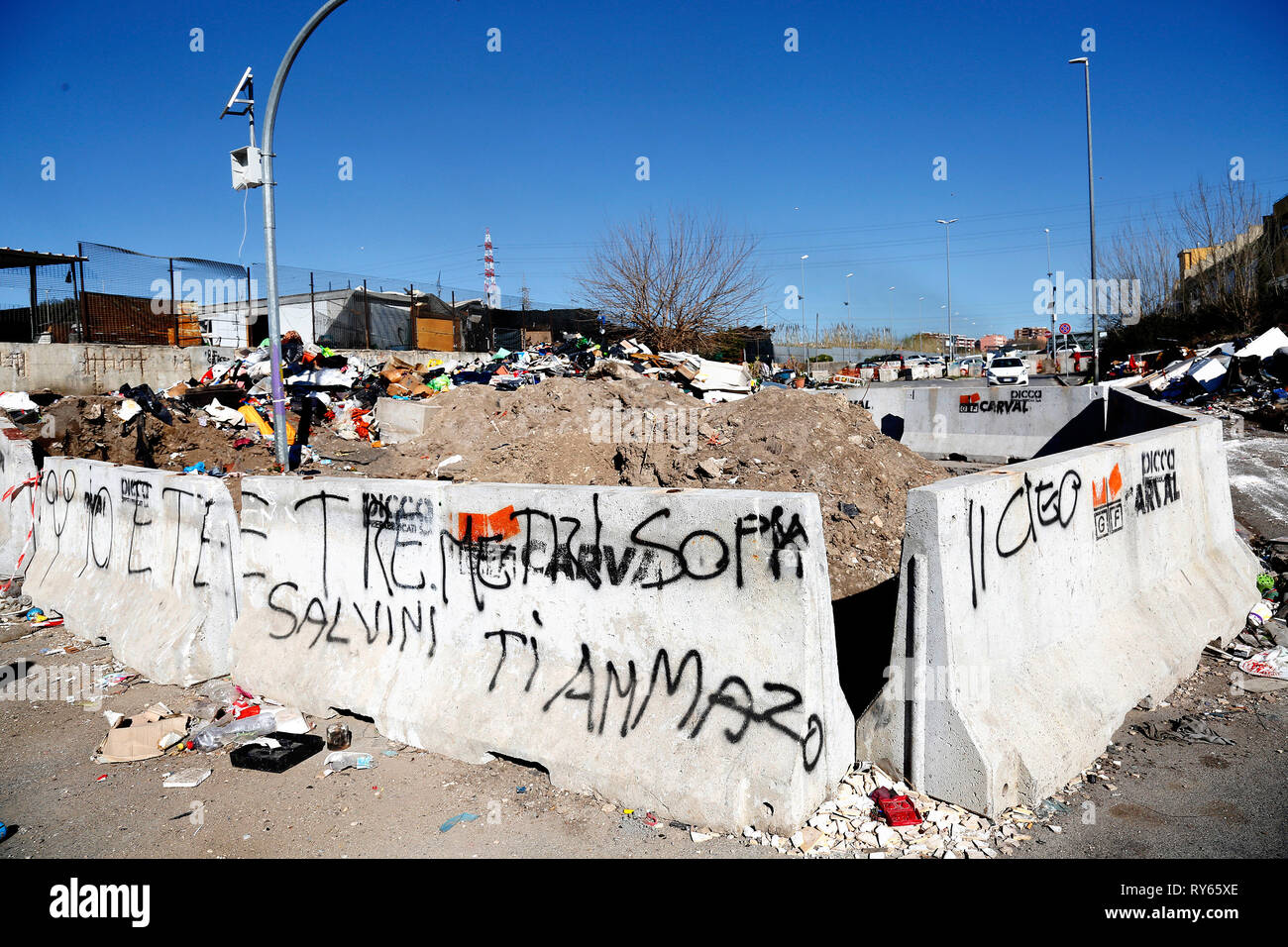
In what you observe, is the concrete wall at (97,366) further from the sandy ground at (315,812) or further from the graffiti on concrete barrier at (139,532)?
the sandy ground at (315,812)

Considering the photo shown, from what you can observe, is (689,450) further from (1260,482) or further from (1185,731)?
(1260,482)

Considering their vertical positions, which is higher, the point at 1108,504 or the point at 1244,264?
the point at 1244,264

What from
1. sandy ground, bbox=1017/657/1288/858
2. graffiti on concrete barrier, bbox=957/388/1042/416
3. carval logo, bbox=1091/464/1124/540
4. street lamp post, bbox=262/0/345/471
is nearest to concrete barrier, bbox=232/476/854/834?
sandy ground, bbox=1017/657/1288/858

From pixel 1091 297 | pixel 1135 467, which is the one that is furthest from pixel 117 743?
pixel 1091 297

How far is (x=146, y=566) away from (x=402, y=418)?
10.3 meters

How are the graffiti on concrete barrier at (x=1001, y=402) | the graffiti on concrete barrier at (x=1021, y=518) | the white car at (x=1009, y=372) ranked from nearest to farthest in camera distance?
the graffiti on concrete barrier at (x=1021, y=518)
the graffiti on concrete barrier at (x=1001, y=402)
the white car at (x=1009, y=372)

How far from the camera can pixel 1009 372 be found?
3538 cm

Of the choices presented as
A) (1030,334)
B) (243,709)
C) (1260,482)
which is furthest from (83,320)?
(1030,334)

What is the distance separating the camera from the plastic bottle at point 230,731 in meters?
4.51

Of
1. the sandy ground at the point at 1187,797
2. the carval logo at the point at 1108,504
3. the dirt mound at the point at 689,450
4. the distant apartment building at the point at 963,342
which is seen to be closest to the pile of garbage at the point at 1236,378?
the dirt mound at the point at 689,450

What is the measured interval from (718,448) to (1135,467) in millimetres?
5394

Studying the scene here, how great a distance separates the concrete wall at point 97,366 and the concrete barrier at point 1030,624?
19361mm

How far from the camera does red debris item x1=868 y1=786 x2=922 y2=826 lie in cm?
337

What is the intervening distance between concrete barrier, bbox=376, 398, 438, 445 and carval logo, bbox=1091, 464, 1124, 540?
42.7ft
